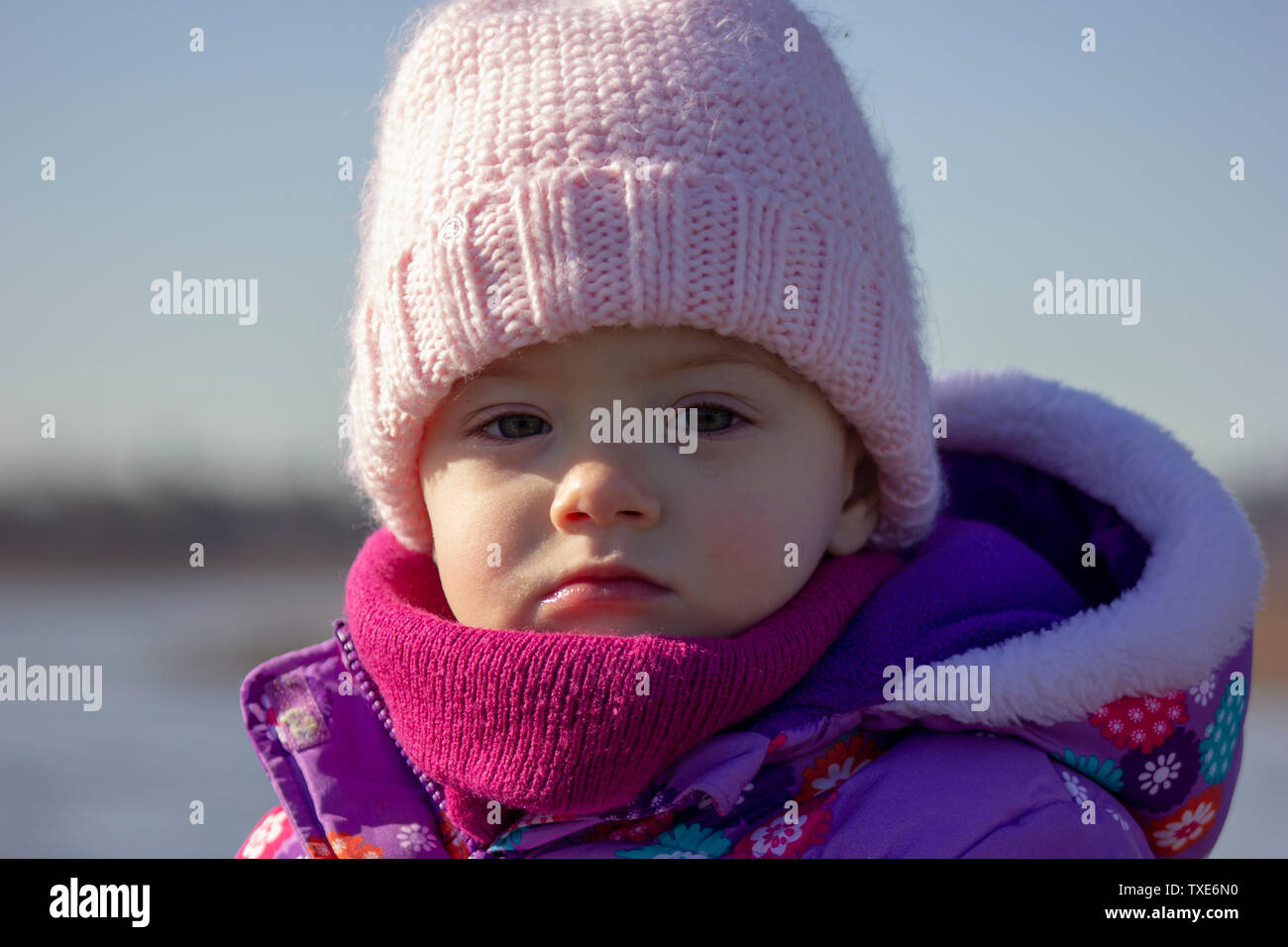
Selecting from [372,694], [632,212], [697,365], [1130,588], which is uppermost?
[632,212]

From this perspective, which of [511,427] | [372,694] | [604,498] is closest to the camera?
[604,498]

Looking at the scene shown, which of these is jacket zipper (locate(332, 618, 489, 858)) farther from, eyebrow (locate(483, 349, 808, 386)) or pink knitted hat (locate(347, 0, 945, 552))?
eyebrow (locate(483, 349, 808, 386))

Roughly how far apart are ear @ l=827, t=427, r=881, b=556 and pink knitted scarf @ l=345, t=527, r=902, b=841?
0.13 meters

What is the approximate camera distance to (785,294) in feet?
4.67

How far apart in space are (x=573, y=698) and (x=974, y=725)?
1.37 ft

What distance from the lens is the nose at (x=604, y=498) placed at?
1315 millimetres

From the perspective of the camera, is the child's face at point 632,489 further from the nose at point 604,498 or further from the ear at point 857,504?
the ear at point 857,504

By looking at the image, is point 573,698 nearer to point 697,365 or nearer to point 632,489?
point 632,489

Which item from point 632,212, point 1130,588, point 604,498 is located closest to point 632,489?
point 604,498

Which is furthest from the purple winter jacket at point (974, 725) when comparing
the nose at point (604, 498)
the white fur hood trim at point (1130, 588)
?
the nose at point (604, 498)

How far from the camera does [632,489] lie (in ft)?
4.33

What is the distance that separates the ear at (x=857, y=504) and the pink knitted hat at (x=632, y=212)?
2cm

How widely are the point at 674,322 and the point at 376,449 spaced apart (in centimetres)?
44
